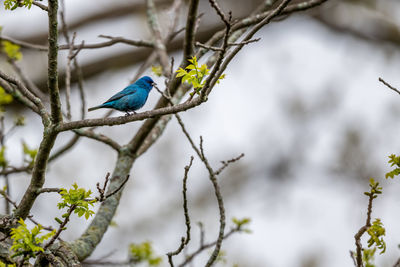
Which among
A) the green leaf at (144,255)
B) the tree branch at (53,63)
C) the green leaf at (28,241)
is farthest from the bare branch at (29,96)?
the green leaf at (144,255)

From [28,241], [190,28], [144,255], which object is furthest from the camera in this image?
[144,255]

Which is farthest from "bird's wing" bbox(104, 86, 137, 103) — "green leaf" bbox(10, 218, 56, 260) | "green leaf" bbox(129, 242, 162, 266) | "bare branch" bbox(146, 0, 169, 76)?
"green leaf" bbox(10, 218, 56, 260)

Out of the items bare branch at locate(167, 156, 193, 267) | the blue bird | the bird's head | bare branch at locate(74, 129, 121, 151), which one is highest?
the bird's head

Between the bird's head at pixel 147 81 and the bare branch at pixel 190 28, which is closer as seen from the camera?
the bare branch at pixel 190 28

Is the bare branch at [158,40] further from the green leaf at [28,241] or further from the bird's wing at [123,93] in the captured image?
the green leaf at [28,241]

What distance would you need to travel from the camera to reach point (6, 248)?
3.42 metres

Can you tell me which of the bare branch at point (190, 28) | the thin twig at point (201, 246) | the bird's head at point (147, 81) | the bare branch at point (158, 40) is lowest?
the thin twig at point (201, 246)

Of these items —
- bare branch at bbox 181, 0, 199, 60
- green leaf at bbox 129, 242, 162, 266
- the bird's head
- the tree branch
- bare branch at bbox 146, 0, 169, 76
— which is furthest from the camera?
the bird's head

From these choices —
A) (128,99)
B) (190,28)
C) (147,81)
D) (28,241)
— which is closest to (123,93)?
(128,99)

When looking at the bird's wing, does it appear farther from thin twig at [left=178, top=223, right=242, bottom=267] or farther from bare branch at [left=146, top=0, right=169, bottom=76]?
thin twig at [left=178, top=223, right=242, bottom=267]

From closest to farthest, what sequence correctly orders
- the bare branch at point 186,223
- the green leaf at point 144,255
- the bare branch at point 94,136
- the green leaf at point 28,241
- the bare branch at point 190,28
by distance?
the green leaf at point 28,241
the bare branch at point 186,223
the bare branch at point 190,28
the bare branch at point 94,136
the green leaf at point 144,255

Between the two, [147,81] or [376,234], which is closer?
[376,234]

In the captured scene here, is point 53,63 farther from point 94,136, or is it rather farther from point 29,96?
point 94,136

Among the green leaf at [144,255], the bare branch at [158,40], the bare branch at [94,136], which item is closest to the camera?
the bare branch at [94,136]
